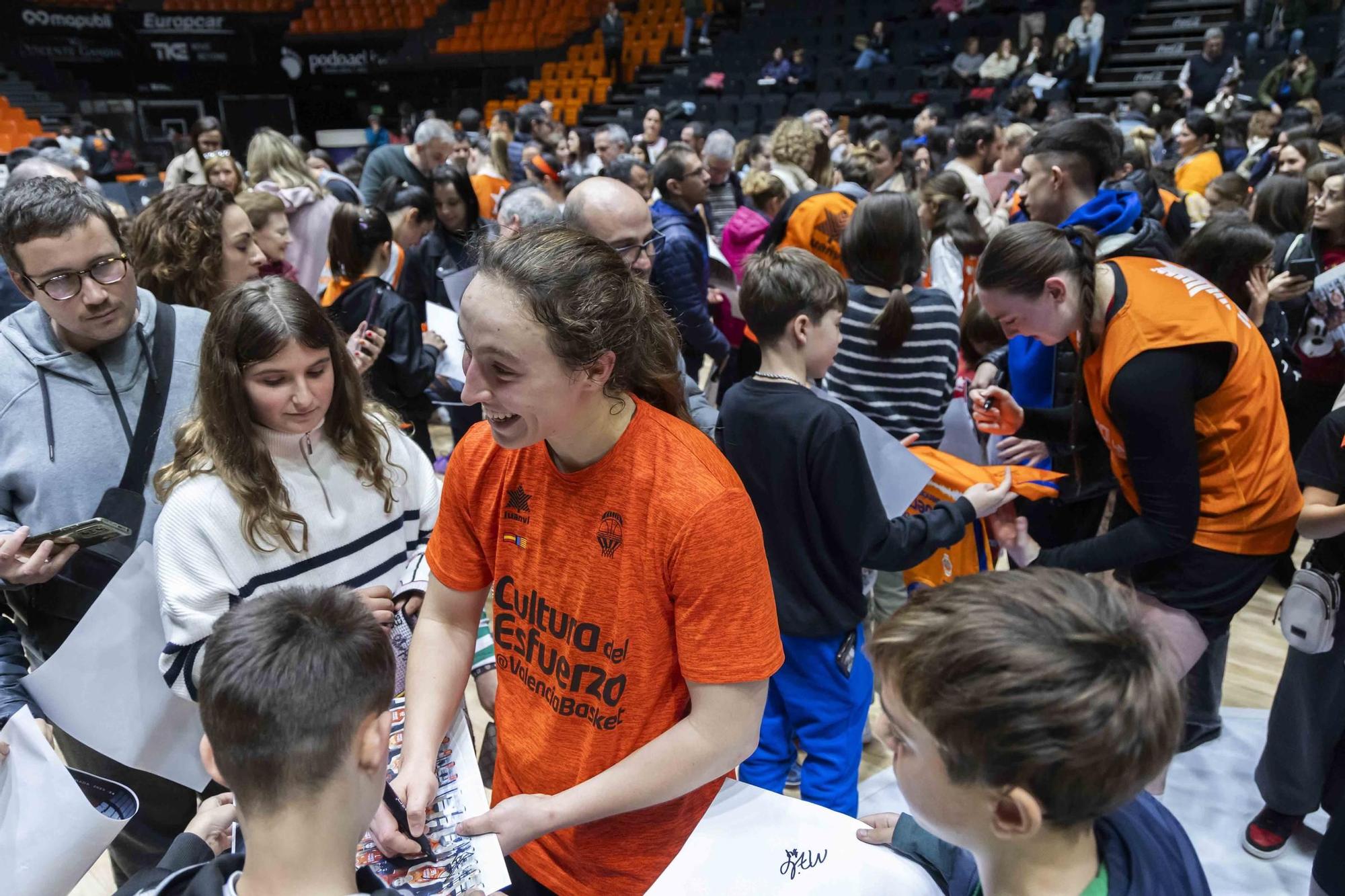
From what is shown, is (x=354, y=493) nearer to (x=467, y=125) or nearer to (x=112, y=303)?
(x=112, y=303)

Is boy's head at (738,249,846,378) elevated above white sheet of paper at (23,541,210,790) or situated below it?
above

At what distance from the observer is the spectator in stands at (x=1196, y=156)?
20.0ft

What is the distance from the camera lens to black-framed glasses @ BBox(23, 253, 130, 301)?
1819mm

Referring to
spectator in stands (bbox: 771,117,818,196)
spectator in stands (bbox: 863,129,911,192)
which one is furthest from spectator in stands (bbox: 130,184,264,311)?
spectator in stands (bbox: 863,129,911,192)

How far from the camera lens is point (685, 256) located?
11.8ft

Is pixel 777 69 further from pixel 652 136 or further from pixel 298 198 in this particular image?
pixel 298 198

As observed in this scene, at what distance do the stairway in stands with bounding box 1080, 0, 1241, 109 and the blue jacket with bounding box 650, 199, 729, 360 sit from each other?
9.53m

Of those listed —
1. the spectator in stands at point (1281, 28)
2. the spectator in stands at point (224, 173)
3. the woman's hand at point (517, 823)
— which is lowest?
the woman's hand at point (517, 823)

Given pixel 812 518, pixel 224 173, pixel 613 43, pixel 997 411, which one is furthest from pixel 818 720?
pixel 613 43

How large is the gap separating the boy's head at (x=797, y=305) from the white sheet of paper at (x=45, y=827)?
1.54 metres

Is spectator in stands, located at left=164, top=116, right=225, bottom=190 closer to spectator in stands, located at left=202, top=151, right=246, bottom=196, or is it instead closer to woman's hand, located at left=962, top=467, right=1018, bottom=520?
spectator in stands, located at left=202, top=151, right=246, bottom=196

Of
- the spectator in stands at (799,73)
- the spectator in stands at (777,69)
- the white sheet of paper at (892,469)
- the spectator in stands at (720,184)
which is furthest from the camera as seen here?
the spectator in stands at (777,69)

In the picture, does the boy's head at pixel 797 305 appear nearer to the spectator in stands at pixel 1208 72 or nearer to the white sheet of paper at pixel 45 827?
the white sheet of paper at pixel 45 827

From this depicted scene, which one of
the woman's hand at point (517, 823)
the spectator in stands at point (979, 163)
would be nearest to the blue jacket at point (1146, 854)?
the woman's hand at point (517, 823)
